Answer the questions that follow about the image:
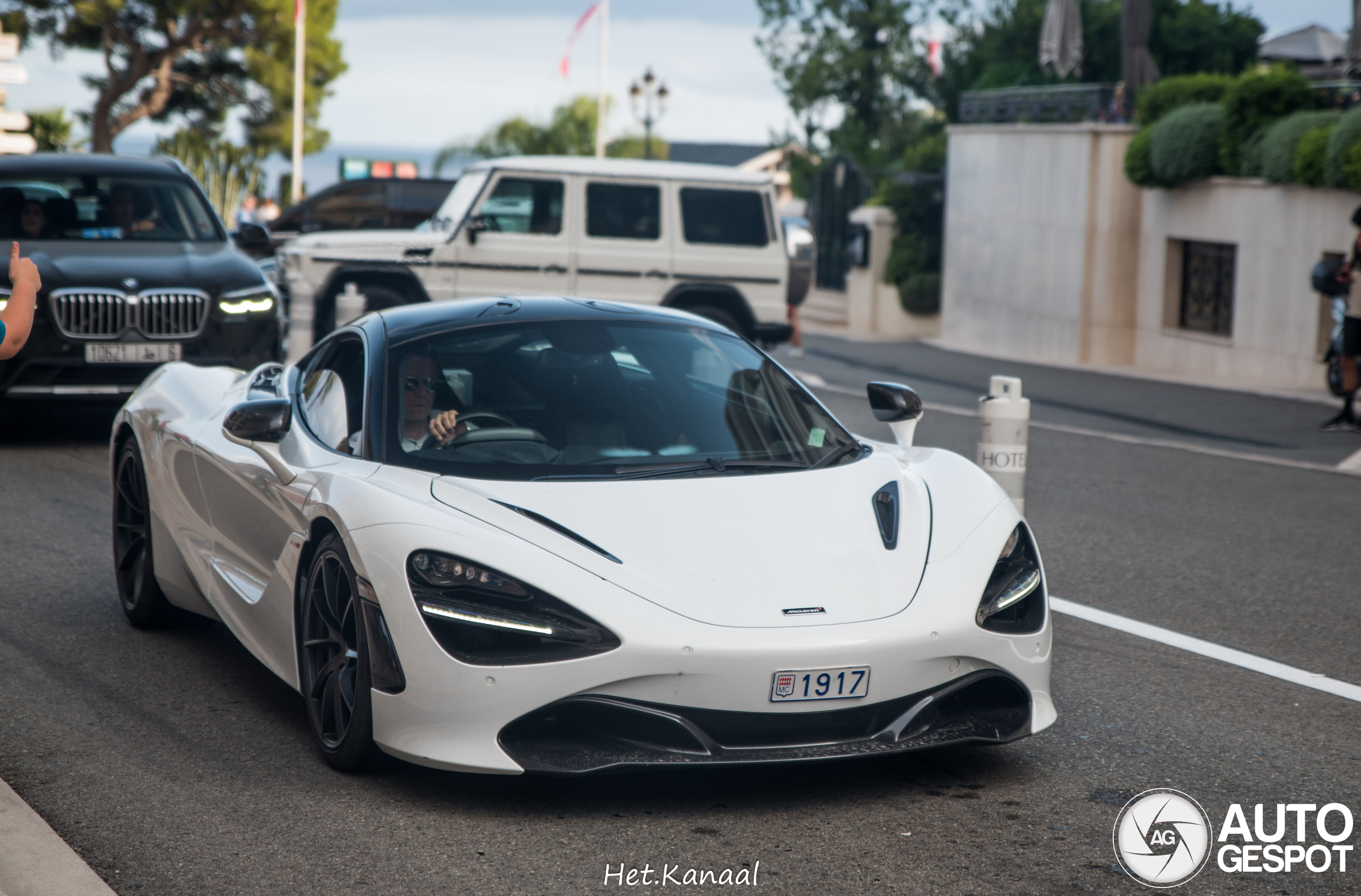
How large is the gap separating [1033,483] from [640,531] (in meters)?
6.76

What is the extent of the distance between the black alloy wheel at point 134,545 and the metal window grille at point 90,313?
4105 mm

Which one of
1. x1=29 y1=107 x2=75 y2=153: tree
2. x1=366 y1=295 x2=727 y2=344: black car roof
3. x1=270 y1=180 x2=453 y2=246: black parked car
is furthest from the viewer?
x1=29 y1=107 x2=75 y2=153: tree

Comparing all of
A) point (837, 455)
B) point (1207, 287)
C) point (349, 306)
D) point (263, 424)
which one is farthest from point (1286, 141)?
point (263, 424)

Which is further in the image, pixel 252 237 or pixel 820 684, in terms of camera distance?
pixel 252 237

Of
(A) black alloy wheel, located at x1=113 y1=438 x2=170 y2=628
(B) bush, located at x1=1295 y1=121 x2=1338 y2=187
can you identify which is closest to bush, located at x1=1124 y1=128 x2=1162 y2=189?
(B) bush, located at x1=1295 y1=121 x2=1338 y2=187

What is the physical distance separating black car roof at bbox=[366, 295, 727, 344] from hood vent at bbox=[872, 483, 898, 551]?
111cm

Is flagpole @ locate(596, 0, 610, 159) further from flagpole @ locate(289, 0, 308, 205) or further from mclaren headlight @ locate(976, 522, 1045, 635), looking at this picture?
mclaren headlight @ locate(976, 522, 1045, 635)

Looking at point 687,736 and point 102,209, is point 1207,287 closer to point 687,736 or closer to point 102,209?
point 102,209

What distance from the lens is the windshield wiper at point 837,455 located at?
16.6ft

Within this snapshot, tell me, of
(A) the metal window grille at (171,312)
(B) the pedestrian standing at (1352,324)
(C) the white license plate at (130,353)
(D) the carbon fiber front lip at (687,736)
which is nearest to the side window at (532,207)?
(A) the metal window grille at (171,312)

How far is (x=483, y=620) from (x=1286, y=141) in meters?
Result: 18.4

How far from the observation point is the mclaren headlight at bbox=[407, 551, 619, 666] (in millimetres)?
4055

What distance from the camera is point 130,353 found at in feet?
34.7

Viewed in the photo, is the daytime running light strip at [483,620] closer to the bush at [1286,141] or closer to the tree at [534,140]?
the bush at [1286,141]
